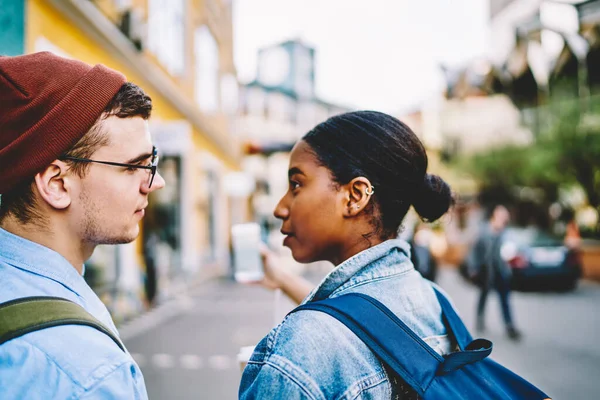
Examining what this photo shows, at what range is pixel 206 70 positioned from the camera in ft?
55.5

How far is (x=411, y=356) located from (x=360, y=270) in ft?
0.89

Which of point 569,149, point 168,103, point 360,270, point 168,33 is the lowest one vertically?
point 569,149

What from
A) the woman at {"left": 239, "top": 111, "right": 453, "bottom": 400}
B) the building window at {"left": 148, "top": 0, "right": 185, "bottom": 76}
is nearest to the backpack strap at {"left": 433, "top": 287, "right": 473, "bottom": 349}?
the woman at {"left": 239, "top": 111, "right": 453, "bottom": 400}

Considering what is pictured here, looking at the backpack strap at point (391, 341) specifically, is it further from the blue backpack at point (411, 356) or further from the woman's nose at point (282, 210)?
the woman's nose at point (282, 210)

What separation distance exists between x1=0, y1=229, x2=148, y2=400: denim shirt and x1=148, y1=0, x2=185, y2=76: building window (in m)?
10.4

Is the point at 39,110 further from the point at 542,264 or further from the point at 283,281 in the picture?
the point at 542,264

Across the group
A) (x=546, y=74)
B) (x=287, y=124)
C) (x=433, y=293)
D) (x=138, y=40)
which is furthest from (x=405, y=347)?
(x=287, y=124)

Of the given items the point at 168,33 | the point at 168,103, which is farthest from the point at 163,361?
the point at 168,33

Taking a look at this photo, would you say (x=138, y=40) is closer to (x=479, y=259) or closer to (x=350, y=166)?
(x=479, y=259)

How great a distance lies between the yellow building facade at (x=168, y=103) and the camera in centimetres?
705

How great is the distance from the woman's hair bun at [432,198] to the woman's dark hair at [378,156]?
0.18ft

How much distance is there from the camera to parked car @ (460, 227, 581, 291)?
1185 cm

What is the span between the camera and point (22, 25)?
273cm

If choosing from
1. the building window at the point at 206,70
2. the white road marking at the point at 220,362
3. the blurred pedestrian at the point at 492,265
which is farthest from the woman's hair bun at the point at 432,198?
the building window at the point at 206,70
